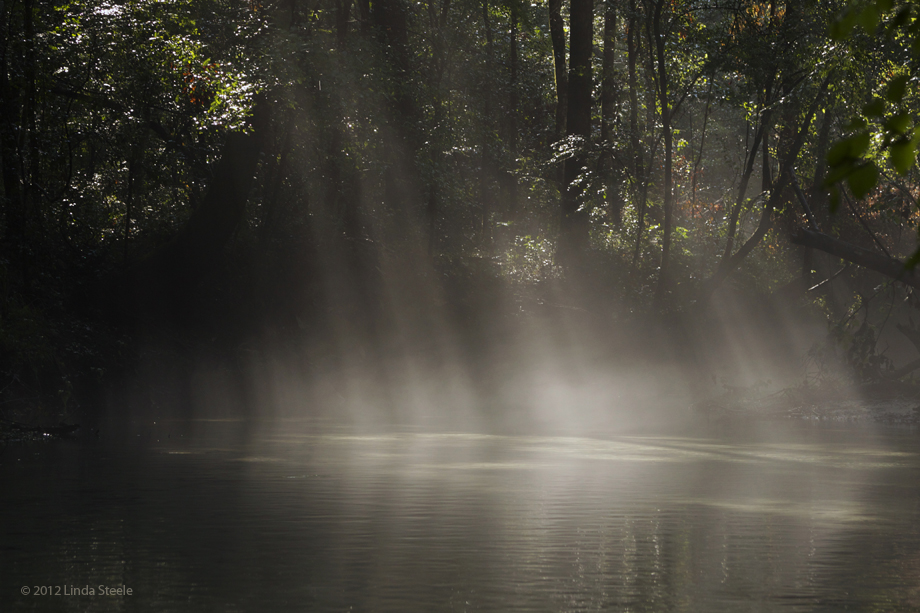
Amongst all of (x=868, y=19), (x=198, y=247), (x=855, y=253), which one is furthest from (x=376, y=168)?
Result: (x=868, y=19)

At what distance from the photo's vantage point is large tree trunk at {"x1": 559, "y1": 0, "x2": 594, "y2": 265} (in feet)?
84.8

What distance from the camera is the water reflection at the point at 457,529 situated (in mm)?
5426

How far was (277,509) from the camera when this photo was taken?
26.6ft

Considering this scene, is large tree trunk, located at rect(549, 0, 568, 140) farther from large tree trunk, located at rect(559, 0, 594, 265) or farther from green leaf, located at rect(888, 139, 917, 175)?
green leaf, located at rect(888, 139, 917, 175)

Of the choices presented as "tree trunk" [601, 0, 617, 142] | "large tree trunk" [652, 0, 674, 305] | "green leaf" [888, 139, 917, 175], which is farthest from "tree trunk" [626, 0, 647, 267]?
"green leaf" [888, 139, 917, 175]

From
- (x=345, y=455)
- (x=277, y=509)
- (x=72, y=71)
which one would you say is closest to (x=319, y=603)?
(x=277, y=509)

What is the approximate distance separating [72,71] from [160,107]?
163 centimetres

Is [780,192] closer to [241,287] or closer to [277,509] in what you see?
[241,287]

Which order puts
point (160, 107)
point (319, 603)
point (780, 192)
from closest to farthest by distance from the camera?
point (319, 603), point (160, 107), point (780, 192)

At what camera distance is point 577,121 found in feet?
85.9

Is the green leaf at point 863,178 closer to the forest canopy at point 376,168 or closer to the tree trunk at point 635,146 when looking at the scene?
the forest canopy at point 376,168

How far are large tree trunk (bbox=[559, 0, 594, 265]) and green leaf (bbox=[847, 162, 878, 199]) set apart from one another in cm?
2374

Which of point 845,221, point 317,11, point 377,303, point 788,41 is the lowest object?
point 377,303

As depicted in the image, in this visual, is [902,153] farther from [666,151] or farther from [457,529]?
[666,151]
